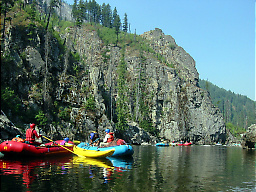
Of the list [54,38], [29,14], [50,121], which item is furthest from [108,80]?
[50,121]

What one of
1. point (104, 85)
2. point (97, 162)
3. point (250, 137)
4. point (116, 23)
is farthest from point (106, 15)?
point (97, 162)

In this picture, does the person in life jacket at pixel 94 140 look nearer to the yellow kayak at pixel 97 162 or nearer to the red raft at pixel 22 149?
the yellow kayak at pixel 97 162

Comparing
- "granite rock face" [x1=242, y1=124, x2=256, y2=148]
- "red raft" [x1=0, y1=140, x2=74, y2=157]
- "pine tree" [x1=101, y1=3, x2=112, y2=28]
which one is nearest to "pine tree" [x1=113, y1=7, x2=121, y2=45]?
"pine tree" [x1=101, y1=3, x2=112, y2=28]

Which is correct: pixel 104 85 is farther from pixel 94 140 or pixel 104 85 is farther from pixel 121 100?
pixel 94 140

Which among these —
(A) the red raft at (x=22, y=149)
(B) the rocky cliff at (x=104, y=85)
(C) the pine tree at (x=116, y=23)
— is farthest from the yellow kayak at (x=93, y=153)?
(C) the pine tree at (x=116, y=23)

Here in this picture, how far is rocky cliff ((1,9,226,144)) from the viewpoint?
50.3 meters

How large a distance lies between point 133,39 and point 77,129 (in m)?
84.9

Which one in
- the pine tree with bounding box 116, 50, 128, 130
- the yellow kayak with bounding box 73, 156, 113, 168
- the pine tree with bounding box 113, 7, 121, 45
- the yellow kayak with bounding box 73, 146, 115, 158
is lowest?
the yellow kayak with bounding box 73, 156, 113, 168

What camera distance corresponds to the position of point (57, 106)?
5328 centimetres

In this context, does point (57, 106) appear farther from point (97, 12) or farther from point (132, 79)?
point (97, 12)

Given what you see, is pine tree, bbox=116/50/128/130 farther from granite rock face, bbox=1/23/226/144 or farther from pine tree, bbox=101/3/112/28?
pine tree, bbox=101/3/112/28

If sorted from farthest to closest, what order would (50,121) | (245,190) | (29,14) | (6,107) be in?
(29,14), (50,121), (6,107), (245,190)

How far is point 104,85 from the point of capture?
A: 247ft

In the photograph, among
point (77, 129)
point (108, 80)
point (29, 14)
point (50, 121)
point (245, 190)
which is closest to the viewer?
point (245, 190)
